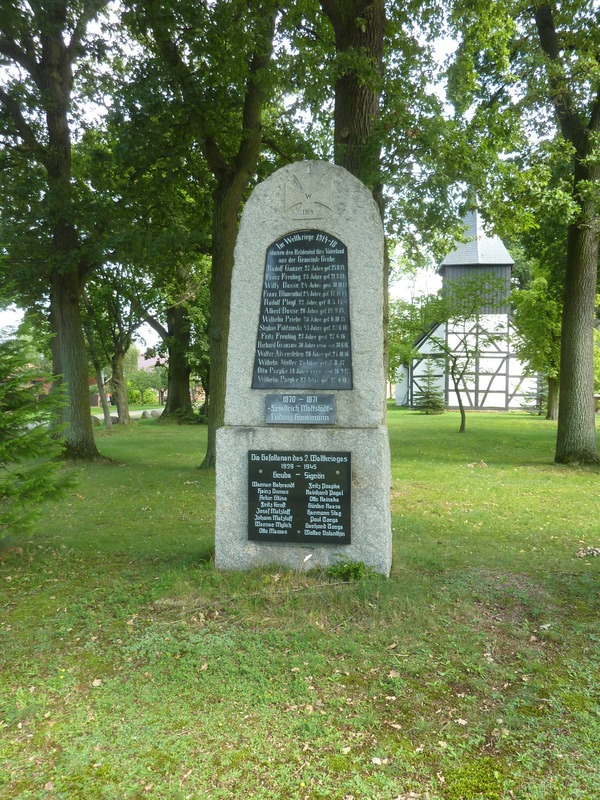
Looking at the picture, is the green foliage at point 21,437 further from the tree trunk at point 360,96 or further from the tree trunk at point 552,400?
the tree trunk at point 552,400

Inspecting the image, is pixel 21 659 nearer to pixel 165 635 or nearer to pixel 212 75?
pixel 165 635

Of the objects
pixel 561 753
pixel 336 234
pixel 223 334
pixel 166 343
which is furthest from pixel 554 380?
pixel 561 753

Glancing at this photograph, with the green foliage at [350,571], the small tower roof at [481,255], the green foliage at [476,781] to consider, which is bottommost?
the green foliage at [476,781]

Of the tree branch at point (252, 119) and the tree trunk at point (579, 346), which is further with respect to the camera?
the tree trunk at point (579, 346)

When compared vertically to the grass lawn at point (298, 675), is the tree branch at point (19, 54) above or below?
above

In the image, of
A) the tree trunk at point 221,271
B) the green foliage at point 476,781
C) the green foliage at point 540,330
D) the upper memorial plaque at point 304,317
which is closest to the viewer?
the green foliage at point 476,781

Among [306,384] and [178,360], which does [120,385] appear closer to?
[178,360]

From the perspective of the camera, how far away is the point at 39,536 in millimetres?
7914

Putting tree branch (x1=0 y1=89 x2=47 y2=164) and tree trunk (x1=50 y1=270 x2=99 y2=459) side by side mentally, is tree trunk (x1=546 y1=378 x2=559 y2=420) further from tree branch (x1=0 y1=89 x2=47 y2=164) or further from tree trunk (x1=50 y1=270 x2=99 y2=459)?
tree branch (x1=0 y1=89 x2=47 y2=164)

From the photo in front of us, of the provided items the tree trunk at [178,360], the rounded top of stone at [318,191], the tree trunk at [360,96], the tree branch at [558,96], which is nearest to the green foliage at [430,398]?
the tree trunk at [178,360]

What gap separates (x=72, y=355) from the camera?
47.8 feet

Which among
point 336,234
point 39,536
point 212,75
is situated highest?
point 212,75

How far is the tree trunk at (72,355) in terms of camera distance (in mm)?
14453

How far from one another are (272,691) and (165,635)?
1109 mm
